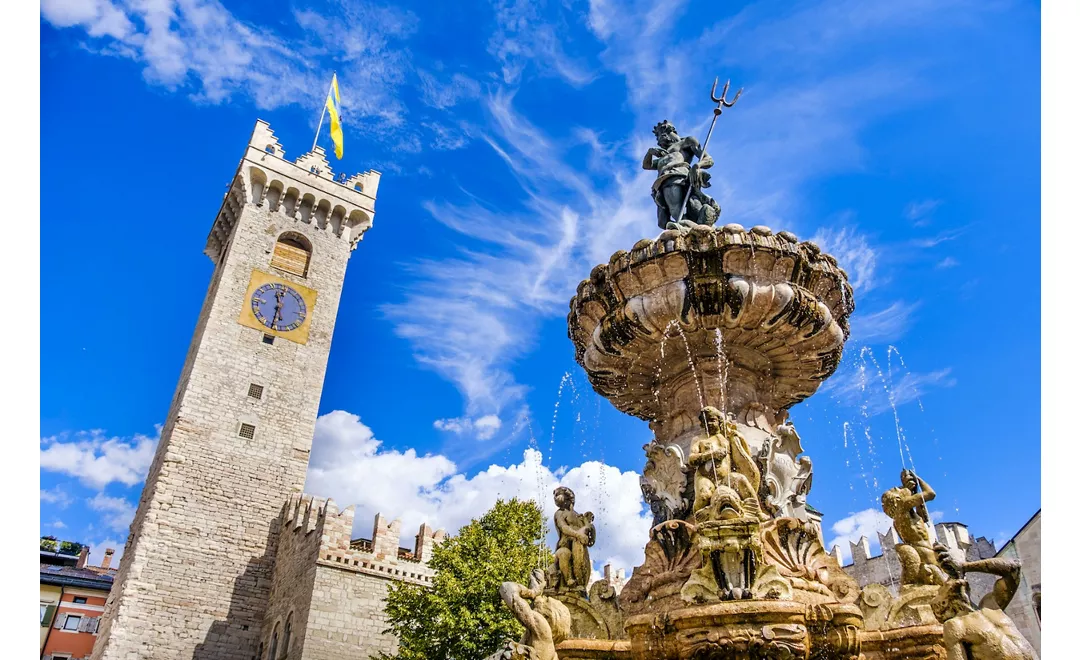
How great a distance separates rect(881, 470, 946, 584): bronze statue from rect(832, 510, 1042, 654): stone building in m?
6.84

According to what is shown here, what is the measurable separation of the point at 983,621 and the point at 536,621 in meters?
2.83

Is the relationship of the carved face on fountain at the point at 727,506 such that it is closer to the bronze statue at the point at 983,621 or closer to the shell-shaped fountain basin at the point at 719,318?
the bronze statue at the point at 983,621

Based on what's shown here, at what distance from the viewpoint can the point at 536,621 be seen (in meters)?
5.14

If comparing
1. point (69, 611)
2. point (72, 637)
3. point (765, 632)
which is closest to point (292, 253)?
point (69, 611)

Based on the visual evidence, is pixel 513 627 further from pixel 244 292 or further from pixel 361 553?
pixel 244 292

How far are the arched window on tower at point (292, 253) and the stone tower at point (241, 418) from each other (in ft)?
0.20

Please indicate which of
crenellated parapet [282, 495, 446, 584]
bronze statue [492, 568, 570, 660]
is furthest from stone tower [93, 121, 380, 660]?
bronze statue [492, 568, 570, 660]

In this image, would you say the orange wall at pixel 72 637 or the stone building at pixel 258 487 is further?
the orange wall at pixel 72 637

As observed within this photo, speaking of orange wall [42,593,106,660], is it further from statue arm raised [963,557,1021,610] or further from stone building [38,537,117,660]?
statue arm raised [963,557,1021,610]

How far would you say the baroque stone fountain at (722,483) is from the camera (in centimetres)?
439

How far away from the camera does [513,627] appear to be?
55.9 feet

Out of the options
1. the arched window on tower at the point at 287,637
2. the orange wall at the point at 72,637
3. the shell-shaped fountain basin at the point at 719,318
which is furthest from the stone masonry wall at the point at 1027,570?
the orange wall at the point at 72,637

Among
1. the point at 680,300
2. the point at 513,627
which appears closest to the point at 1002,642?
the point at 680,300
